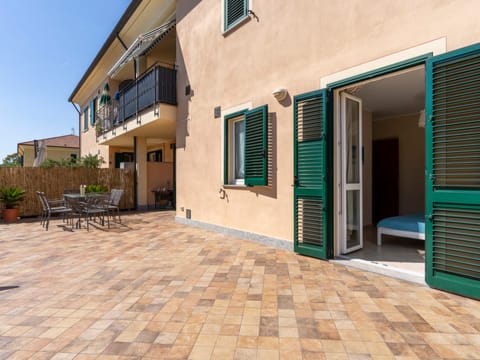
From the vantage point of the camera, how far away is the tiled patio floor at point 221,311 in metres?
2.14

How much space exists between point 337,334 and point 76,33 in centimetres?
1646

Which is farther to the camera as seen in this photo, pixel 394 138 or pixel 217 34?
pixel 394 138

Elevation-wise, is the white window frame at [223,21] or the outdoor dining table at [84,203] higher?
the white window frame at [223,21]

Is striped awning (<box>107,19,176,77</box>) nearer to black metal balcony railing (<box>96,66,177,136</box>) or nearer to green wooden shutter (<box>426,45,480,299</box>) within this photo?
black metal balcony railing (<box>96,66,177,136</box>)

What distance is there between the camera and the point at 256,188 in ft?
18.3

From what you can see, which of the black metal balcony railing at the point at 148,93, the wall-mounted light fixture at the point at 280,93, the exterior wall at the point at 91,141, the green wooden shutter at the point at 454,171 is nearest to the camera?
the green wooden shutter at the point at 454,171

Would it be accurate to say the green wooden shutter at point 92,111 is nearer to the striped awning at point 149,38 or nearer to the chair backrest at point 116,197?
the striped awning at point 149,38

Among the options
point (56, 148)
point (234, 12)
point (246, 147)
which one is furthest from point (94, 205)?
point (56, 148)

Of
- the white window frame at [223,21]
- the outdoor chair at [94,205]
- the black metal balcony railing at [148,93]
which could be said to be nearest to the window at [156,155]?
the black metal balcony railing at [148,93]

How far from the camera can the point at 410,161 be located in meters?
7.34

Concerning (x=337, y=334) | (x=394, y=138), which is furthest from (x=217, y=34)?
(x=337, y=334)

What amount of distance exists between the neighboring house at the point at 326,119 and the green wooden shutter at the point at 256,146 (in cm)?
3

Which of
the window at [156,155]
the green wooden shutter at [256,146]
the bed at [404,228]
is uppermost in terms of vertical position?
the window at [156,155]

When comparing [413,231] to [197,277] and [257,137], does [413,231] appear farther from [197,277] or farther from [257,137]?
[197,277]
